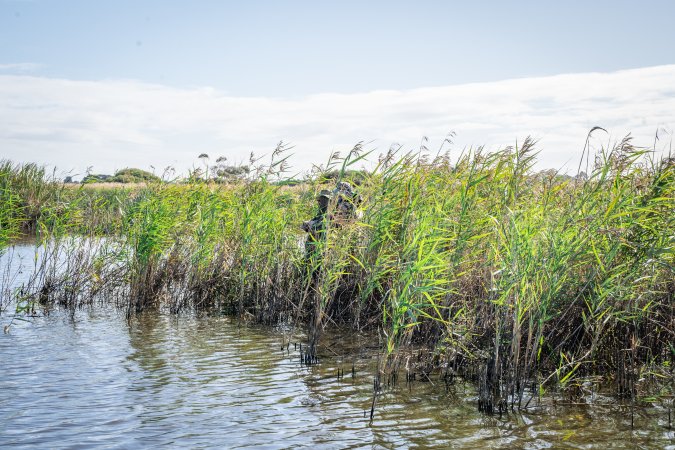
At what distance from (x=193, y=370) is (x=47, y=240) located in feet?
18.3

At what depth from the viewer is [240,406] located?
6727 millimetres

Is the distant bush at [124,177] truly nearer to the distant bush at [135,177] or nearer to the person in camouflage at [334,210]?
the distant bush at [135,177]

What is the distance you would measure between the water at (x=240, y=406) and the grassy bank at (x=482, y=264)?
442mm

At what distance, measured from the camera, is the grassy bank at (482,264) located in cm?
641

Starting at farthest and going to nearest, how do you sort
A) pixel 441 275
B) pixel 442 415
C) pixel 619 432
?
pixel 441 275, pixel 442 415, pixel 619 432

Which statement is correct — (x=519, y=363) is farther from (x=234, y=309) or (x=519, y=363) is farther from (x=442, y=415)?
(x=234, y=309)

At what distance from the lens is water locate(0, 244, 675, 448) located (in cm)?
577

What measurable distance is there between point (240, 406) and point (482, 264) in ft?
10.5

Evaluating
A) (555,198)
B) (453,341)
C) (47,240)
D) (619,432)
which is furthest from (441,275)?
(47,240)

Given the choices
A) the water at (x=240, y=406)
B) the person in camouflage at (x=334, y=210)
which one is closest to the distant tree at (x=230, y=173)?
the person in camouflage at (x=334, y=210)

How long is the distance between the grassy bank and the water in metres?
0.44

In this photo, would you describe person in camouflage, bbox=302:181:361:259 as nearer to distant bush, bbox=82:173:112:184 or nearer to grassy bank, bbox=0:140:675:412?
grassy bank, bbox=0:140:675:412

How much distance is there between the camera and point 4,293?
11.9m

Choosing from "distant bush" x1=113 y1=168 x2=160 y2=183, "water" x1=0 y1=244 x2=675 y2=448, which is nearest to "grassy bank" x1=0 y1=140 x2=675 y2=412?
"water" x1=0 y1=244 x2=675 y2=448
